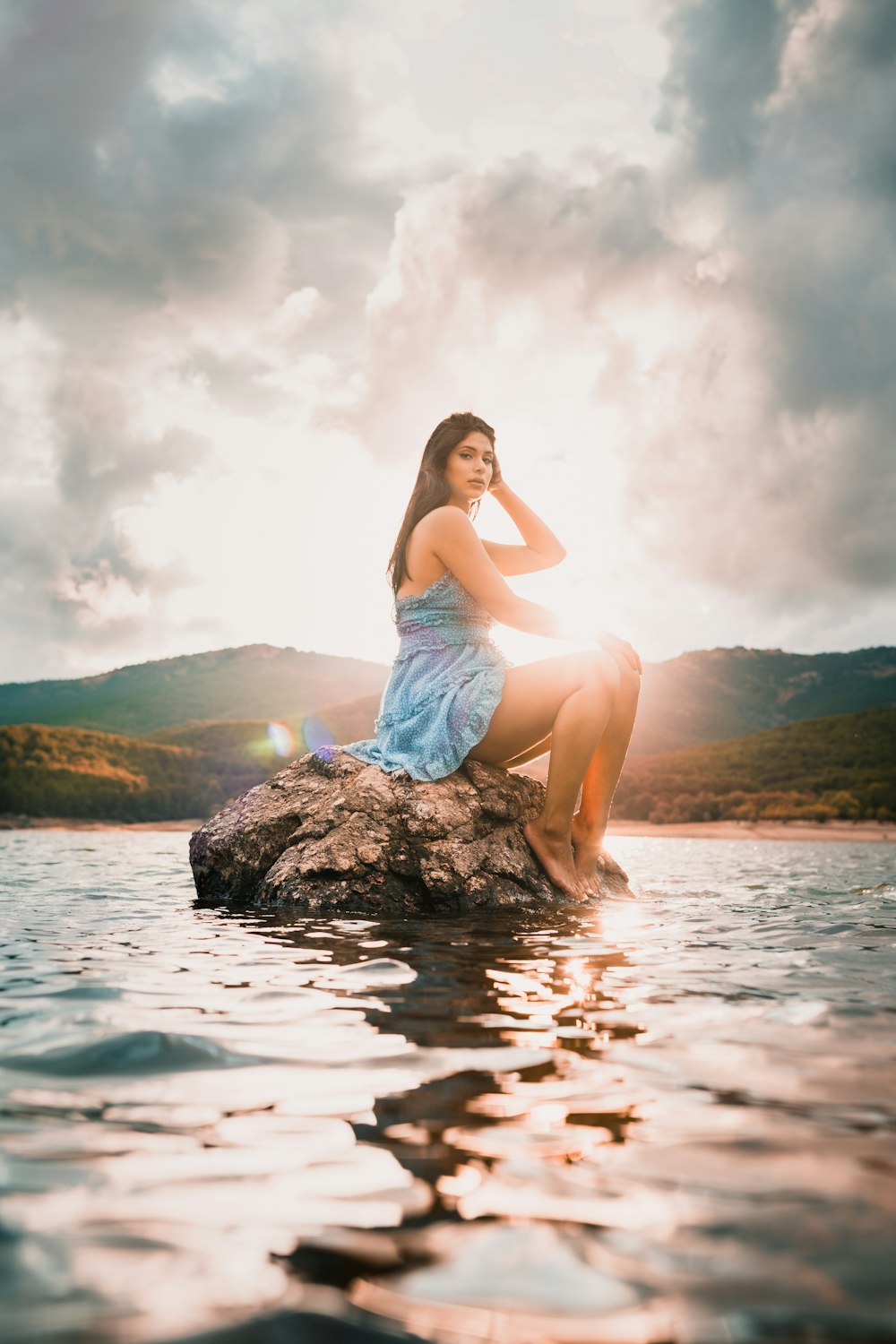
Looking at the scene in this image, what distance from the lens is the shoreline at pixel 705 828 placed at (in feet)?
154

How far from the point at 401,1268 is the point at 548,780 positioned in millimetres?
4143

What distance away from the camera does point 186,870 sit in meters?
10.2

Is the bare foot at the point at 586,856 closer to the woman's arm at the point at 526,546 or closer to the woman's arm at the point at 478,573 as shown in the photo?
the woman's arm at the point at 478,573

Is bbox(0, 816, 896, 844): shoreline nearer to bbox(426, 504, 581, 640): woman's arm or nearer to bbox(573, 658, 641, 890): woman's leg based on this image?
bbox(573, 658, 641, 890): woman's leg

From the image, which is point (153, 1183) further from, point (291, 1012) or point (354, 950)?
point (354, 950)

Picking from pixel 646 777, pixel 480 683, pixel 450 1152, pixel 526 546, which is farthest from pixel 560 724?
pixel 646 777

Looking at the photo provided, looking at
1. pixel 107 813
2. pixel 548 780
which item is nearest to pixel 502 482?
pixel 548 780

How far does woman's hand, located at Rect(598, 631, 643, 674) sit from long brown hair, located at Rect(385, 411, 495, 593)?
4.65 feet

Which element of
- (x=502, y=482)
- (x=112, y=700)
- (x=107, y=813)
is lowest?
(x=107, y=813)

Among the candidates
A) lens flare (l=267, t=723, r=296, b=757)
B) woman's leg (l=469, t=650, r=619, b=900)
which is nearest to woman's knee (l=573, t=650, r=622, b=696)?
woman's leg (l=469, t=650, r=619, b=900)

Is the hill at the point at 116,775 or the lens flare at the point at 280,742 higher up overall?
the lens flare at the point at 280,742

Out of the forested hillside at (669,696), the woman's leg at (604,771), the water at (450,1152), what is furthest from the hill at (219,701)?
the water at (450,1152)

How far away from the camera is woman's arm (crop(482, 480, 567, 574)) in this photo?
6.46 m

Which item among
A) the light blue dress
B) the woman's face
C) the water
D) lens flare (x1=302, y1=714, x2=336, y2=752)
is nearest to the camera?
the water
